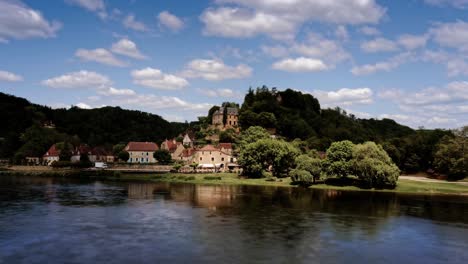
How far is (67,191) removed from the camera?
70625 millimetres

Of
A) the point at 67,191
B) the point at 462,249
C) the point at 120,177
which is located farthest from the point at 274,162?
the point at 462,249

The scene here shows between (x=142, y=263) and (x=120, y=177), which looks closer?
(x=142, y=263)

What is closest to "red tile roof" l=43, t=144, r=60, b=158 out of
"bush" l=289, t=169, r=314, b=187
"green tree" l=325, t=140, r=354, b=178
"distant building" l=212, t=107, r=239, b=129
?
"distant building" l=212, t=107, r=239, b=129

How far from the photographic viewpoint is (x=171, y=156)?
141125 millimetres

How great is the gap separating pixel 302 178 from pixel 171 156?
6811 cm

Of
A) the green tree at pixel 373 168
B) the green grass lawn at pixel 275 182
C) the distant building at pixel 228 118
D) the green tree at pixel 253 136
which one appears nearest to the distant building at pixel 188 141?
the distant building at pixel 228 118

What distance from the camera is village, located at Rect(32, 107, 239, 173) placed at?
117250 mm

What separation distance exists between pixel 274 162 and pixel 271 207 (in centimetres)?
4298

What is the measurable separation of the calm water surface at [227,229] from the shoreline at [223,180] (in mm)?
15420

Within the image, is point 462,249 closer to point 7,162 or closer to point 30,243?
point 30,243

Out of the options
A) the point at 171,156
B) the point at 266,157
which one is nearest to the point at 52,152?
the point at 171,156

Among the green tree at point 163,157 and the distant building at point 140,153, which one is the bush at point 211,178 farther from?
the distant building at point 140,153

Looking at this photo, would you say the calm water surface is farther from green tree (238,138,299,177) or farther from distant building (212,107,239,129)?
distant building (212,107,239,129)

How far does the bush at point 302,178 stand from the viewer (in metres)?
83.2
